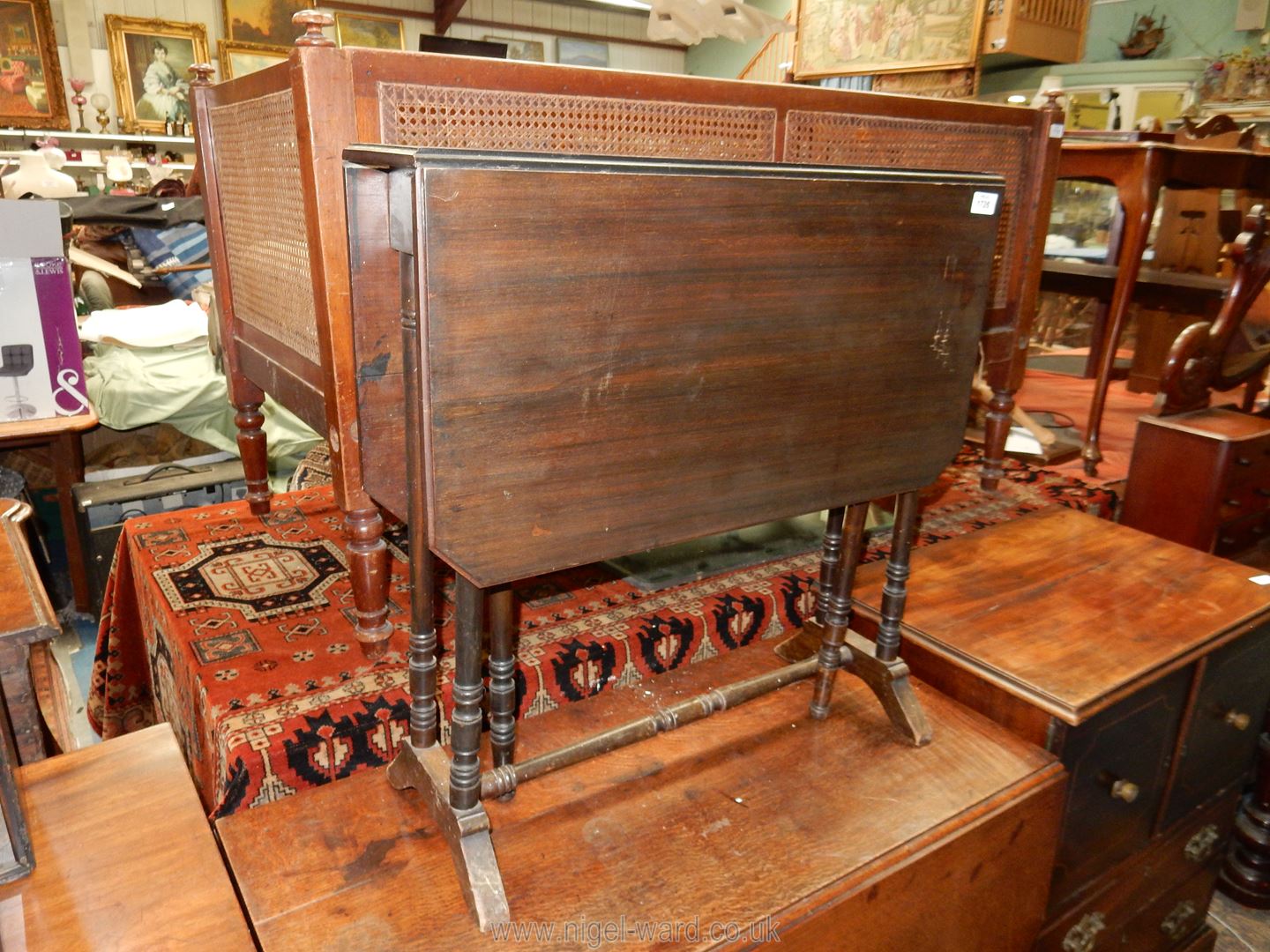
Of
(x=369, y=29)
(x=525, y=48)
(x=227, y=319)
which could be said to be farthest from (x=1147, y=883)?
(x=525, y=48)

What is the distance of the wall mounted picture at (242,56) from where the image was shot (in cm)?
811

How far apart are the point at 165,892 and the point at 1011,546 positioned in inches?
68.7

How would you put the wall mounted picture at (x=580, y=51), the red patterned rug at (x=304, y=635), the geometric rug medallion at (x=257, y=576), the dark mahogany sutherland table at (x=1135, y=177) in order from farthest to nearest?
the wall mounted picture at (x=580, y=51) → the dark mahogany sutherland table at (x=1135, y=177) → the geometric rug medallion at (x=257, y=576) → the red patterned rug at (x=304, y=635)

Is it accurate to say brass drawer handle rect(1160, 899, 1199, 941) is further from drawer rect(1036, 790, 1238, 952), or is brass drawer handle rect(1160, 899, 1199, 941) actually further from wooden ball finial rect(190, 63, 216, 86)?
wooden ball finial rect(190, 63, 216, 86)

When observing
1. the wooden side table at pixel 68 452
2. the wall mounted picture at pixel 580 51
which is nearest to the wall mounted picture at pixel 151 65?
the wall mounted picture at pixel 580 51

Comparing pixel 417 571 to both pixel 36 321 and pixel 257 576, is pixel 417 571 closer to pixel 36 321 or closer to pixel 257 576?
pixel 257 576

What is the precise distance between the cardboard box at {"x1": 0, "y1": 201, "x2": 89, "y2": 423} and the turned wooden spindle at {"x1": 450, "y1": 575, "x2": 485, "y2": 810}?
204 centimetres

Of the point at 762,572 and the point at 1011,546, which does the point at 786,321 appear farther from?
the point at 1011,546

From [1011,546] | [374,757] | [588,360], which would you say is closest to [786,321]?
[588,360]

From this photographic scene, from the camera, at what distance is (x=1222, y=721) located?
1767mm

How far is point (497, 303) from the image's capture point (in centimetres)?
85

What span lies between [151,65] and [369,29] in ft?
7.20

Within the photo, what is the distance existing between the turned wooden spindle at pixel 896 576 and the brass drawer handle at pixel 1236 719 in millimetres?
828

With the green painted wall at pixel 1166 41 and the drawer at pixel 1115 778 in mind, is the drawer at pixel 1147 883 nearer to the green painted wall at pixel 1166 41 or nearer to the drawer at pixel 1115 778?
the drawer at pixel 1115 778
